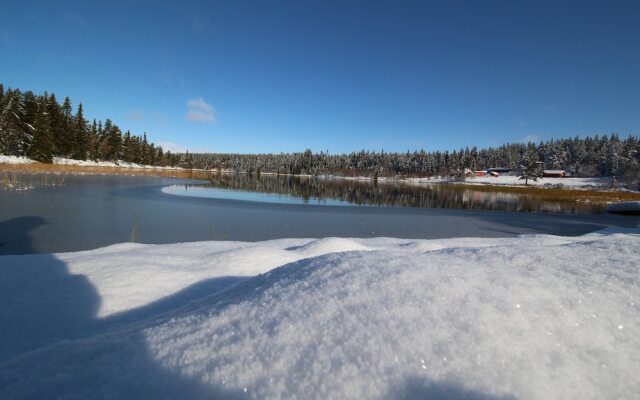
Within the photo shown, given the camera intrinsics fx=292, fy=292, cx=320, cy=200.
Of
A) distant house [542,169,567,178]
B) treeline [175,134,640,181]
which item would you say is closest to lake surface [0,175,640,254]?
treeline [175,134,640,181]

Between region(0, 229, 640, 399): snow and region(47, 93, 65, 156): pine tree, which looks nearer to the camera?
region(0, 229, 640, 399): snow

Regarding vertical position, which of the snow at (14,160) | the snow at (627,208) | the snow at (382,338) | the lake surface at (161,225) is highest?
the snow at (14,160)

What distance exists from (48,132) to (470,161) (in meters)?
124

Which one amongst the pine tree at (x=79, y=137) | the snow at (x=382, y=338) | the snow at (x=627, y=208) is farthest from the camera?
the pine tree at (x=79, y=137)

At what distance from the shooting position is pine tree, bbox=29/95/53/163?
43.9 metres

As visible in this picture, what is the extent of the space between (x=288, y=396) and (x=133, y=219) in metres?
12.9

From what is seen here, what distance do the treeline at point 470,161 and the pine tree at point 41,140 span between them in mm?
84574

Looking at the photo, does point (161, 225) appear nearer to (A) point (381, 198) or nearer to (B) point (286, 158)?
(A) point (381, 198)

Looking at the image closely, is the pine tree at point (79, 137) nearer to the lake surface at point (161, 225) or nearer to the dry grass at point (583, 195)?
the lake surface at point (161, 225)

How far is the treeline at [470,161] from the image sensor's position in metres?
82.6

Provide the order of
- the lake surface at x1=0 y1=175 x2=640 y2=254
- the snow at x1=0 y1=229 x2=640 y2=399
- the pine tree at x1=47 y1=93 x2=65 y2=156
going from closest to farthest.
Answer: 1. the snow at x1=0 y1=229 x2=640 y2=399
2. the lake surface at x1=0 y1=175 x2=640 y2=254
3. the pine tree at x1=47 y1=93 x2=65 y2=156

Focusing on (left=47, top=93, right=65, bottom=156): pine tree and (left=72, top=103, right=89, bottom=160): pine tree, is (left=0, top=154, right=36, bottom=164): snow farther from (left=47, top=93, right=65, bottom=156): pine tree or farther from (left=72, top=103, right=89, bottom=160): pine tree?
Answer: (left=72, top=103, right=89, bottom=160): pine tree

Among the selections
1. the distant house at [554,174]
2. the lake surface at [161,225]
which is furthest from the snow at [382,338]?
Answer: the distant house at [554,174]

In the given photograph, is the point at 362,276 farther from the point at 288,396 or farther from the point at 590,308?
the point at 590,308
